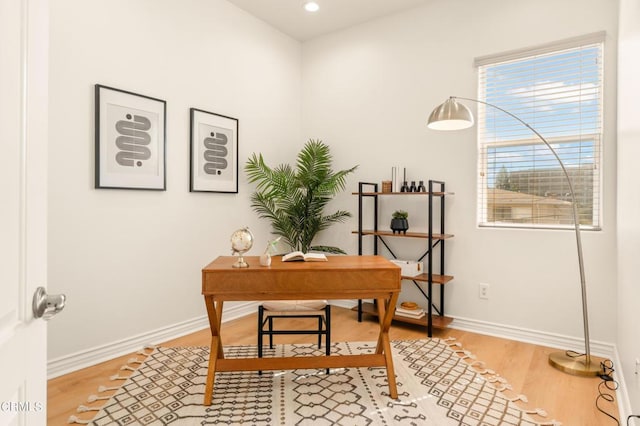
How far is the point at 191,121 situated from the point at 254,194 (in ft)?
3.37

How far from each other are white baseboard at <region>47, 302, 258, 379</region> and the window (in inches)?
110

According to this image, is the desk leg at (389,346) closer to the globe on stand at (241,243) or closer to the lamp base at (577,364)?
the globe on stand at (241,243)

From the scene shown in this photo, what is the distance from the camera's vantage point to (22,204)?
2.66ft

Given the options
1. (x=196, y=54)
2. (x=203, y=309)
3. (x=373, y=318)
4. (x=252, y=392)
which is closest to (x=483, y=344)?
(x=373, y=318)

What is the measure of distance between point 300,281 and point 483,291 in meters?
2.09

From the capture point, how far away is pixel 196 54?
3.50m

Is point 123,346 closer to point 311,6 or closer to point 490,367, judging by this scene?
point 490,367

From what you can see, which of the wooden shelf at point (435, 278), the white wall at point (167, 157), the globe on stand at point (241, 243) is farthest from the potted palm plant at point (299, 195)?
the globe on stand at point (241, 243)

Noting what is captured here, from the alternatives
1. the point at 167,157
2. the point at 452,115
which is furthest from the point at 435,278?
the point at 167,157

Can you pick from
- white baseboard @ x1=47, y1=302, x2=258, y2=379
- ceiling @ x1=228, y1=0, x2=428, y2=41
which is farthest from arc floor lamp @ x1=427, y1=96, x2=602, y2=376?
white baseboard @ x1=47, y1=302, x2=258, y2=379

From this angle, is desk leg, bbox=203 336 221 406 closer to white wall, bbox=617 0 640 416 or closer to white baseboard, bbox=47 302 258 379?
white baseboard, bbox=47 302 258 379

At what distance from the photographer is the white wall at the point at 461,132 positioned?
2988mm

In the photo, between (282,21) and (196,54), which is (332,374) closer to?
(196,54)

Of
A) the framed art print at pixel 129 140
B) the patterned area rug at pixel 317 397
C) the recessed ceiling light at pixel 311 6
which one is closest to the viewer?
the patterned area rug at pixel 317 397
